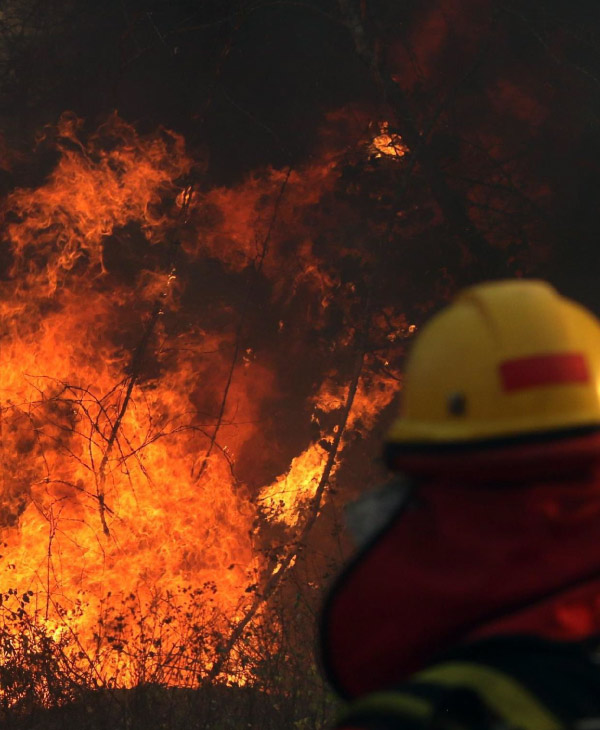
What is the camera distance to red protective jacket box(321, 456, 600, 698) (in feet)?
3.83

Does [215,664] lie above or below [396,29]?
below

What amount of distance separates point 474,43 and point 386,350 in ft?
12.4

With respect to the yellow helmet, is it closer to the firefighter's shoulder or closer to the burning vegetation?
the firefighter's shoulder

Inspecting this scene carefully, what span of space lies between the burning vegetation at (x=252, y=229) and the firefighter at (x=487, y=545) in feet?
25.3

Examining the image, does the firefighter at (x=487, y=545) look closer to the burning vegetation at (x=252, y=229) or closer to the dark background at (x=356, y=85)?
the burning vegetation at (x=252, y=229)

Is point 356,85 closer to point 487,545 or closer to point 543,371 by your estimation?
point 543,371

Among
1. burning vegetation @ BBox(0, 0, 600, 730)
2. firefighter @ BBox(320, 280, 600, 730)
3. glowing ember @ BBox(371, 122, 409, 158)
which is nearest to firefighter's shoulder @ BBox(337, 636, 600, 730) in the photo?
firefighter @ BBox(320, 280, 600, 730)

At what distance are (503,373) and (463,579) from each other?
12.7 inches

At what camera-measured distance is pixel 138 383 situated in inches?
365

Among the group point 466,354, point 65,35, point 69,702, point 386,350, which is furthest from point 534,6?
point 466,354

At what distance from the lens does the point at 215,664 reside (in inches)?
239

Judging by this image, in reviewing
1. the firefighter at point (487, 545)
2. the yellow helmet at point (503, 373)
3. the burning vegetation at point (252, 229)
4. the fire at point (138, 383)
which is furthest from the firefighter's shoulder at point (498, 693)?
the burning vegetation at point (252, 229)

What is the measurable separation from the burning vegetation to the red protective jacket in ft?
25.3

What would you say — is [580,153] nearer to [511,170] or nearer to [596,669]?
[511,170]
